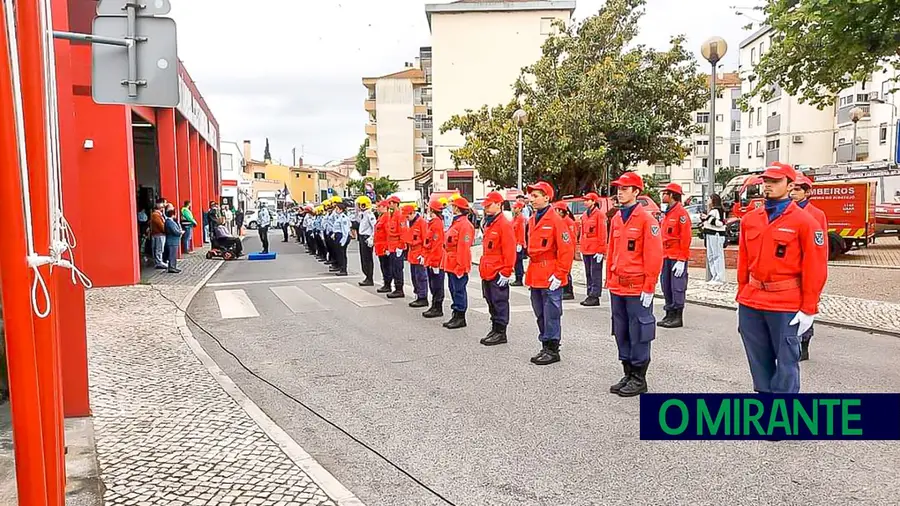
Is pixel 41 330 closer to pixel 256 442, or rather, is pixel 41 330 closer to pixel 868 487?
pixel 256 442

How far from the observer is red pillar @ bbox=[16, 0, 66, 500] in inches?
101

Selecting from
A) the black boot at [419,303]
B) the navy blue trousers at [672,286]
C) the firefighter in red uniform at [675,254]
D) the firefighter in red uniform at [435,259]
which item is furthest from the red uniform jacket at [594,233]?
the black boot at [419,303]

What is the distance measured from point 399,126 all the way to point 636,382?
6266 cm

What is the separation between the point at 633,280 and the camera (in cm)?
612

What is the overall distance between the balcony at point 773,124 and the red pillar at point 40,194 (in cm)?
5153

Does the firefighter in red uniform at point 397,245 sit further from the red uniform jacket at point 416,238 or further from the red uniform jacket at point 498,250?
the red uniform jacket at point 498,250

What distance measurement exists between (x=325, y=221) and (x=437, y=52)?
3399 cm

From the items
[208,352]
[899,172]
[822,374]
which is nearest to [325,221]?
[208,352]

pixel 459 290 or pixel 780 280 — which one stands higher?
pixel 780 280

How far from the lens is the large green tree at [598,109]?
2572 cm

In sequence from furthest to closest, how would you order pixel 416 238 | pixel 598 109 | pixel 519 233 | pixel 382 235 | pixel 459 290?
pixel 598 109
pixel 519 233
pixel 382 235
pixel 416 238
pixel 459 290

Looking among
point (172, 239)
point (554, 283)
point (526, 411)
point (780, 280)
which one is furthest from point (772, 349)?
point (172, 239)

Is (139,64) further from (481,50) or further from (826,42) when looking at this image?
(481,50)

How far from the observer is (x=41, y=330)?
2594mm
